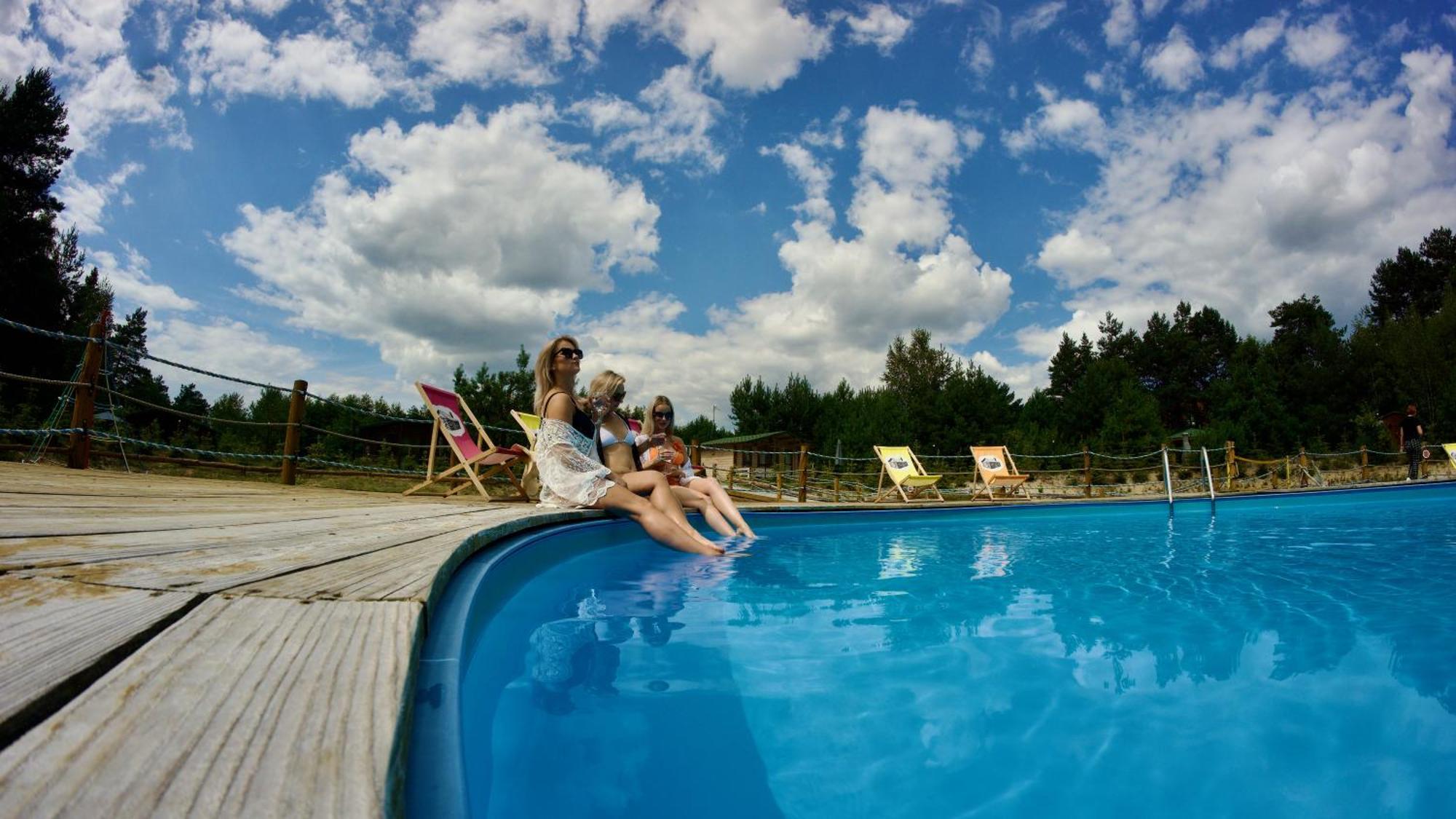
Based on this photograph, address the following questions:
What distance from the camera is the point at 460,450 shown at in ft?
20.5

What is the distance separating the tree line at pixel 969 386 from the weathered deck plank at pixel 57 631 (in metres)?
12.7

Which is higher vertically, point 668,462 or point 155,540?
point 668,462

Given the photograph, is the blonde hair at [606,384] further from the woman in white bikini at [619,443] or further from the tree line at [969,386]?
the tree line at [969,386]

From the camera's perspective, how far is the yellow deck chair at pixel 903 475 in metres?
11.5

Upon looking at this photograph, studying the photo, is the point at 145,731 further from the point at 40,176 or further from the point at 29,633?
the point at 40,176

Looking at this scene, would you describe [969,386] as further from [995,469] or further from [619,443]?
[619,443]

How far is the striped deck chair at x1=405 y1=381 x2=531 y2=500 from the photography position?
6.02 m

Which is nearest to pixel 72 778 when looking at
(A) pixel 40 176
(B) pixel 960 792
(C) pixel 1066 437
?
(B) pixel 960 792

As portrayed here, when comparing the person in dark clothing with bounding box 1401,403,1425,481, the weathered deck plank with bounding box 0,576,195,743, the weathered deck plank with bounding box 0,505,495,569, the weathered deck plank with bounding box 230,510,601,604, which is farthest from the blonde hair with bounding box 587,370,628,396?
the person in dark clothing with bounding box 1401,403,1425,481

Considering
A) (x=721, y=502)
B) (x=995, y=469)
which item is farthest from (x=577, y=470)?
(x=995, y=469)

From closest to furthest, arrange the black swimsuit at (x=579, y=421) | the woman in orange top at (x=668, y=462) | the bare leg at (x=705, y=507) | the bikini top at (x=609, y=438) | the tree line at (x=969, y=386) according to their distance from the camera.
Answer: the black swimsuit at (x=579, y=421) < the bikini top at (x=609, y=438) < the bare leg at (x=705, y=507) < the woman in orange top at (x=668, y=462) < the tree line at (x=969, y=386)

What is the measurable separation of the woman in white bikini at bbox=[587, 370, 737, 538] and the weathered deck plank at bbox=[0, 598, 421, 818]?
3.39 m

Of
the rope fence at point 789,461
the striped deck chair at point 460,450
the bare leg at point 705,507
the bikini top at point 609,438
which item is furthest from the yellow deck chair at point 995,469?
the bikini top at point 609,438

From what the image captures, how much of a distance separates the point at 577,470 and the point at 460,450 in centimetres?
277
